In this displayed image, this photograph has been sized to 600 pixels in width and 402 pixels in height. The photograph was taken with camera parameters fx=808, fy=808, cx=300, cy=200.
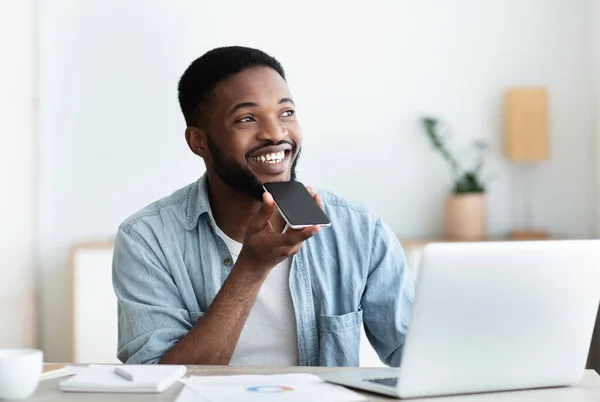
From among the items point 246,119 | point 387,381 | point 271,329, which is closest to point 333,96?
point 246,119

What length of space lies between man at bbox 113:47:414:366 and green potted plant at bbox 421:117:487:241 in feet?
5.96

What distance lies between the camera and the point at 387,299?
176 centimetres

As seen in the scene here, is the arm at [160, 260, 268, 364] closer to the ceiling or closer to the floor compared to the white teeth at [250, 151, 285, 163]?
closer to the floor

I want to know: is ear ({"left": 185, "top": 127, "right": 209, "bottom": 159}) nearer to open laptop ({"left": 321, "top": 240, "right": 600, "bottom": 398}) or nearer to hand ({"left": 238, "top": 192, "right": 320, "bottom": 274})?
hand ({"left": 238, "top": 192, "right": 320, "bottom": 274})

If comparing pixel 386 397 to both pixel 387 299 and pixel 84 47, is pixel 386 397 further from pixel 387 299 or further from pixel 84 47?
pixel 84 47

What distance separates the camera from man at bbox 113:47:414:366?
169 centimetres

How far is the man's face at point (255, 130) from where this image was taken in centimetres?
174

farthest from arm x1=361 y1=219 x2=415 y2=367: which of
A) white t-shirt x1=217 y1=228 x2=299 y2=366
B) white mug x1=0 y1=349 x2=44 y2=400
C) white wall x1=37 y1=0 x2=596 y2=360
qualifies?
white wall x1=37 y1=0 x2=596 y2=360

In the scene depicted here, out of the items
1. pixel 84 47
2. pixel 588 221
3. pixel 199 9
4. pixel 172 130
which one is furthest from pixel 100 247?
Answer: pixel 588 221

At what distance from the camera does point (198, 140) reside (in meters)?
1.89

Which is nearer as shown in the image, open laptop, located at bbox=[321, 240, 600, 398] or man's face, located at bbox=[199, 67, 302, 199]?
open laptop, located at bbox=[321, 240, 600, 398]

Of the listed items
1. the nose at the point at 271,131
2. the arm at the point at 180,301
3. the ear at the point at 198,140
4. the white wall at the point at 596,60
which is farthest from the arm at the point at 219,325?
the white wall at the point at 596,60

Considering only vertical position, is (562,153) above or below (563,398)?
above

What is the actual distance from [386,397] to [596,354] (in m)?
2.68
